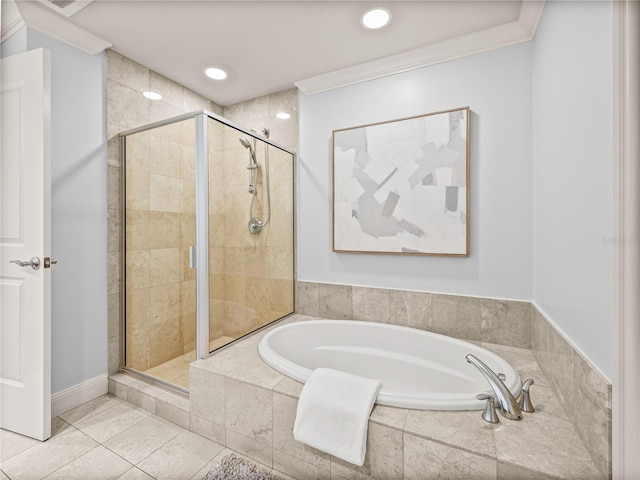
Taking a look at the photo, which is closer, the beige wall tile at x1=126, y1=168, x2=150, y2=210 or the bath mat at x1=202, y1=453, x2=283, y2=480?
the bath mat at x1=202, y1=453, x2=283, y2=480

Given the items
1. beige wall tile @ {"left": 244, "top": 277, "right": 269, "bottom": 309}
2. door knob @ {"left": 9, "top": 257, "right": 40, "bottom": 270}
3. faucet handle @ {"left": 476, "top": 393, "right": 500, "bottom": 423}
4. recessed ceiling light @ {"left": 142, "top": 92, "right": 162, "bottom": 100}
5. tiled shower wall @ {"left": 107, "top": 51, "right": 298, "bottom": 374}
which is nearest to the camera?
faucet handle @ {"left": 476, "top": 393, "right": 500, "bottom": 423}

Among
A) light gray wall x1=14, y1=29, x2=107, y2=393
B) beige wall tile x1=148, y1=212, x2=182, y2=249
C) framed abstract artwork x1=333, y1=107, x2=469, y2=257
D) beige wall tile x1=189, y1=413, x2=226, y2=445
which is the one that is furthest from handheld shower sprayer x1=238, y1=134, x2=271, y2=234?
beige wall tile x1=189, y1=413, x2=226, y2=445

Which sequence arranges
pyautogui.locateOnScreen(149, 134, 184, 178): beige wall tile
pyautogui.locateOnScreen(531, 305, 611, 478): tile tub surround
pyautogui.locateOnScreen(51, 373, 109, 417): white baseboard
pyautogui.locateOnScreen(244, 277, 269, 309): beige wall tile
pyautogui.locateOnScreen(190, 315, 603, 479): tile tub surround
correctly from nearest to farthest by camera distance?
pyautogui.locateOnScreen(531, 305, 611, 478): tile tub surround → pyautogui.locateOnScreen(190, 315, 603, 479): tile tub surround → pyautogui.locateOnScreen(51, 373, 109, 417): white baseboard → pyautogui.locateOnScreen(149, 134, 184, 178): beige wall tile → pyautogui.locateOnScreen(244, 277, 269, 309): beige wall tile

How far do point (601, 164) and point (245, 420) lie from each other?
174cm

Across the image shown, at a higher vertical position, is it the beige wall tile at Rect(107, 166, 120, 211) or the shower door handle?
the beige wall tile at Rect(107, 166, 120, 211)

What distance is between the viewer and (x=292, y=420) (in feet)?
4.35

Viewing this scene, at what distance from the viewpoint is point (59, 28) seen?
1753mm

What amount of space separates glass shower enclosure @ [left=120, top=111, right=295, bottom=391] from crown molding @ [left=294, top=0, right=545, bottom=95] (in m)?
0.66

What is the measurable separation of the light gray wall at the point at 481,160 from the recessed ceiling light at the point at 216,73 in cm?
88

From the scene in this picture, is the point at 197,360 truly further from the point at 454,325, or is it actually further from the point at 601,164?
the point at 601,164

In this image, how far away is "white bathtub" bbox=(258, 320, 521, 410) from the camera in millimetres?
1640

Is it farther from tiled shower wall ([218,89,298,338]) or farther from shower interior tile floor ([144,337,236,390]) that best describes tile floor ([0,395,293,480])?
tiled shower wall ([218,89,298,338])

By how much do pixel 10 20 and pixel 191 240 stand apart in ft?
5.15

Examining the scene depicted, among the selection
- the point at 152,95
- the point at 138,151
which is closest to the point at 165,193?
the point at 138,151
